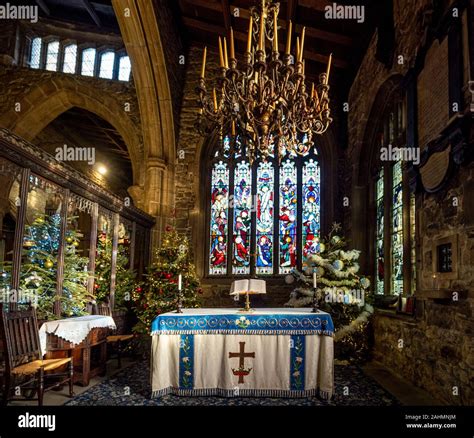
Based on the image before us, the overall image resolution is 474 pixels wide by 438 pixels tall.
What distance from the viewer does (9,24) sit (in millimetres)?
9227

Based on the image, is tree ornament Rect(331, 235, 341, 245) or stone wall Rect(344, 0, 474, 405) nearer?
stone wall Rect(344, 0, 474, 405)

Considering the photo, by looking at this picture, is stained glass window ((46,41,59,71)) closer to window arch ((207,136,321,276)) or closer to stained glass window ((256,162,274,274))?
window arch ((207,136,321,276))

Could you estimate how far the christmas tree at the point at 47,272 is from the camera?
190 inches

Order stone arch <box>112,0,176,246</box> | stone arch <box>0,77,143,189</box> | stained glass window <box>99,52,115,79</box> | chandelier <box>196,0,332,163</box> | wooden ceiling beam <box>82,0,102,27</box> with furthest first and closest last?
1. stained glass window <box>99,52,115,79</box>
2. stone arch <box>0,77,143,189</box>
3. wooden ceiling beam <box>82,0,102,27</box>
4. stone arch <box>112,0,176,246</box>
5. chandelier <box>196,0,332,163</box>

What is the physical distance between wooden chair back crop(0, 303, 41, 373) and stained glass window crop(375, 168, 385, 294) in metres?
5.03

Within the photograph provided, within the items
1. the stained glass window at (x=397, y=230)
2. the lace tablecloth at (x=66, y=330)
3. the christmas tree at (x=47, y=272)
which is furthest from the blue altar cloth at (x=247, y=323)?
the stained glass window at (x=397, y=230)

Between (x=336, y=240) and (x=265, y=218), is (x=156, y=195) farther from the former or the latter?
(x=336, y=240)

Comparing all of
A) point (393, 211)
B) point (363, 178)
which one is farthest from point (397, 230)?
point (363, 178)

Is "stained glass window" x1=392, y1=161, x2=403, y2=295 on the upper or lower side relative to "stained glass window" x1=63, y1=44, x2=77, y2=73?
lower

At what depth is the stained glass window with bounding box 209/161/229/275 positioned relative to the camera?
8.70 metres

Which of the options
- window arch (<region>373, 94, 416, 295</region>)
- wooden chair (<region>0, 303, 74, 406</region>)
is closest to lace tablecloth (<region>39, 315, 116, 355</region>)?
wooden chair (<region>0, 303, 74, 406</region>)

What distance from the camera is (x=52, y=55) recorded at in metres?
9.72

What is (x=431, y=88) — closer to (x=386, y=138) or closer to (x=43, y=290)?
(x=386, y=138)

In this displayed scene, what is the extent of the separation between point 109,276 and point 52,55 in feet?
19.6
